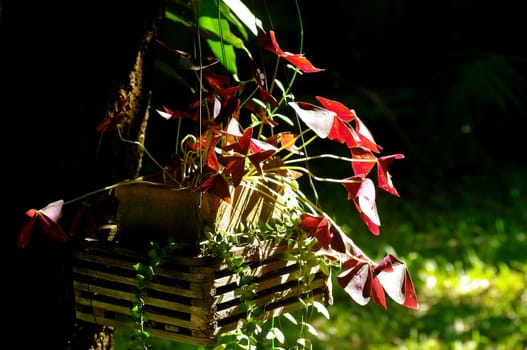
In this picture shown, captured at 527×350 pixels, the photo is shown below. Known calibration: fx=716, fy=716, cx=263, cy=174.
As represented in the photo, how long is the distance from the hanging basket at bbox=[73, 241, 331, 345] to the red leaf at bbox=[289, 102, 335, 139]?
0.66ft

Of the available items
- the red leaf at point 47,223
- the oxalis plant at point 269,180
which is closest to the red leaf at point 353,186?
the oxalis plant at point 269,180

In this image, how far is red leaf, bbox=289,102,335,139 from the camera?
939 millimetres

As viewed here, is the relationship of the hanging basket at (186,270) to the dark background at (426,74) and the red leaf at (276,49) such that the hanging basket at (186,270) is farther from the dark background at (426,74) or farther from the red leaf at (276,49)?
A: the dark background at (426,74)

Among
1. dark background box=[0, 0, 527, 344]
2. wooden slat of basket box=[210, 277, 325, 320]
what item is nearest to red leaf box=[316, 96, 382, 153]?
wooden slat of basket box=[210, 277, 325, 320]

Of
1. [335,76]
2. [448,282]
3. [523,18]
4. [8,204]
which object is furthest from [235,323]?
[523,18]

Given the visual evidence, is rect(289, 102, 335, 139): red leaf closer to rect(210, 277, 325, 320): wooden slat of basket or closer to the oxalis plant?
the oxalis plant

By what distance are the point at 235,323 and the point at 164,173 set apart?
0.25m

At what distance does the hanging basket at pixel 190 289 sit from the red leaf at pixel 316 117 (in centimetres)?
20

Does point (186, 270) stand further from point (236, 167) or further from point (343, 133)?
point (343, 133)

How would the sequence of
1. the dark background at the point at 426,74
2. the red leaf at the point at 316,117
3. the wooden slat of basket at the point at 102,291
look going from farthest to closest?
the dark background at the point at 426,74
the wooden slat of basket at the point at 102,291
the red leaf at the point at 316,117

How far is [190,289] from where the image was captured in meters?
0.96

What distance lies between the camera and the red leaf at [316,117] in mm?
939

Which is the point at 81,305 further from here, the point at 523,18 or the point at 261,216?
the point at 523,18

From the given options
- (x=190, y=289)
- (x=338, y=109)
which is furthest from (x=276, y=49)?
(x=190, y=289)
